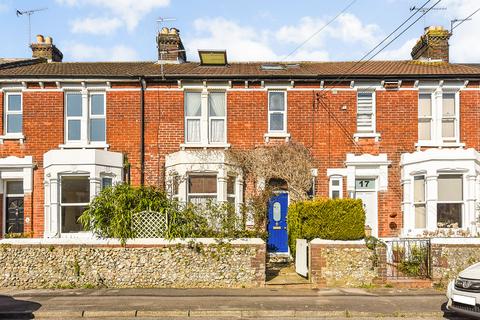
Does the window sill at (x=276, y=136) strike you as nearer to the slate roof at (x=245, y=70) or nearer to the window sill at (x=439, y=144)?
the slate roof at (x=245, y=70)

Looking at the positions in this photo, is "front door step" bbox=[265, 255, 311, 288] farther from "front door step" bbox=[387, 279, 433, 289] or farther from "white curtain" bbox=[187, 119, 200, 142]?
"white curtain" bbox=[187, 119, 200, 142]

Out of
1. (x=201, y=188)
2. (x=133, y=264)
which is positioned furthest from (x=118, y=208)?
(x=201, y=188)

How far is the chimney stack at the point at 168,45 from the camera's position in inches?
764

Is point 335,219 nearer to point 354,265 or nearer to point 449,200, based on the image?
point 354,265

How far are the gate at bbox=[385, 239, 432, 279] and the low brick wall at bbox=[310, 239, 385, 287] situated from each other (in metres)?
0.77

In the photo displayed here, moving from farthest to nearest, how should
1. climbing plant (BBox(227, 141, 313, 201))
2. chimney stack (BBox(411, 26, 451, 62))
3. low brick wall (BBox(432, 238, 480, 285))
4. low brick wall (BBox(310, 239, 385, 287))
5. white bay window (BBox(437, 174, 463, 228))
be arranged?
chimney stack (BBox(411, 26, 451, 62)), climbing plant (BBox(227, 141, 313, 201)), white bay window (BBox(437, 174, 463, 228)), low brick wall (BBox(432, 238, 480, 285)), low brick wall (BBox(310, 239, 385, 287))

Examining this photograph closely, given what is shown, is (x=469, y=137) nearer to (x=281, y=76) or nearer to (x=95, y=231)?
(x=281, y=76)

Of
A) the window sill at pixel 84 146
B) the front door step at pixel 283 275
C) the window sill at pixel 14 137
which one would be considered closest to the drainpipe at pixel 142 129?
the window sill at pixel 84 146

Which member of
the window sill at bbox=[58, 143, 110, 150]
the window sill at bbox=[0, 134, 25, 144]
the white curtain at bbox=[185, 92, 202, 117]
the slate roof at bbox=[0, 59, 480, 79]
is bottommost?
the window sill at bbox=[58, 143, 110, 150]

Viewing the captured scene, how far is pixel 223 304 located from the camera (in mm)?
10117

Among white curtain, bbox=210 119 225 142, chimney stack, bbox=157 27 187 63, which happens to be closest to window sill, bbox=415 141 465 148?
white curtain, bbox=210 119 225 142

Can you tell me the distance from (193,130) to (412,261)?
26.3ft

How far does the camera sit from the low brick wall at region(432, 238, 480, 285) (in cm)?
1201

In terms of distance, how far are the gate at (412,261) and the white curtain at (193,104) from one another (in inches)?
300
